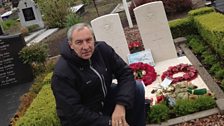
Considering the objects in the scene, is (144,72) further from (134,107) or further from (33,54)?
(134,107)

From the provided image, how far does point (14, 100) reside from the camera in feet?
30.7

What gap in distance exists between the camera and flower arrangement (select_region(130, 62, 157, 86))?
25.0ft

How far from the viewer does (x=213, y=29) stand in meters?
7.80

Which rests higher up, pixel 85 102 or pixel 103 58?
pixel 103 58

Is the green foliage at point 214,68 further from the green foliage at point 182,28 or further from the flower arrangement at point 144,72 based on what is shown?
the green foliage at point 182,28

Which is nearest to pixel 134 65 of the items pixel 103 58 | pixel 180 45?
pixel 180 45

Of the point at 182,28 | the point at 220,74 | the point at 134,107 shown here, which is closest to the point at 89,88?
the point at 134,107

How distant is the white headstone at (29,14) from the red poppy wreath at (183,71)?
43.2 ft

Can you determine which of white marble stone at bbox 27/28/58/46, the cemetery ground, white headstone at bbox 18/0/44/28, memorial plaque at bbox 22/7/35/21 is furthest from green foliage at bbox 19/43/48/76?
memorial plaque at bbox 22/7/35/21

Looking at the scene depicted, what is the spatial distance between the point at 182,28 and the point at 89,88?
22.3 ft

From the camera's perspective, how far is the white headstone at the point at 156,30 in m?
8.32

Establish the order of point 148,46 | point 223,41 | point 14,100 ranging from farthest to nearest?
point 14,100
point 148,46
point 223,41

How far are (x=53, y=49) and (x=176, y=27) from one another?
5.32 m

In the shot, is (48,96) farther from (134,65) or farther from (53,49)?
(53,49)
